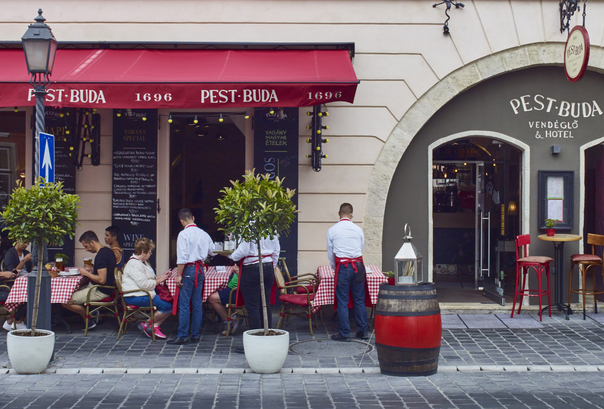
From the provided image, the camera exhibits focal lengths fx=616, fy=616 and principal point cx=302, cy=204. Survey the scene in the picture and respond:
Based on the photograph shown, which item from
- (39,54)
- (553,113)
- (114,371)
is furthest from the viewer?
(553,113)

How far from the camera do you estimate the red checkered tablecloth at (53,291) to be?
7527 mm

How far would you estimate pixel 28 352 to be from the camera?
600 centimetres

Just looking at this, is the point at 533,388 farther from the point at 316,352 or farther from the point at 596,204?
the point at 596,204

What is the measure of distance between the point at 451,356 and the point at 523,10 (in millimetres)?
5303

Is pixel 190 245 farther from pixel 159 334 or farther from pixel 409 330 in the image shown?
pixel 409 330

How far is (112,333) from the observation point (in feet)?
25.5

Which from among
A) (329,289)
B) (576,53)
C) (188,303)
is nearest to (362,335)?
(329,289)

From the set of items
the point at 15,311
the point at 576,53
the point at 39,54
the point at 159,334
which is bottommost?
the point at 159,334

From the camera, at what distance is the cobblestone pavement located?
5.29 meters

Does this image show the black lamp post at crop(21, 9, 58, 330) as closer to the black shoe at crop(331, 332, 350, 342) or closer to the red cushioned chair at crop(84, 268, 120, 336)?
the red cushioned chair at crop(84, 268, 120, 336)

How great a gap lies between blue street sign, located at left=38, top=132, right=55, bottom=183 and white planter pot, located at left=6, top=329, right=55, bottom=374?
1.69 m

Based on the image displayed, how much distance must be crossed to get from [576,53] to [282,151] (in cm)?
422

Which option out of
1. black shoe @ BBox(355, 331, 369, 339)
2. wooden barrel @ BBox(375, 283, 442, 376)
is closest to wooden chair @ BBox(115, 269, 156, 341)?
black shoe @ BBox(355, 331, 369, 339)

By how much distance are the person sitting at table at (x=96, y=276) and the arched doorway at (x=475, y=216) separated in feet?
16.3
